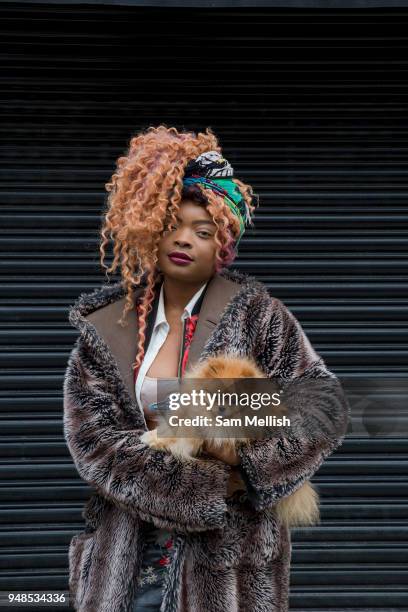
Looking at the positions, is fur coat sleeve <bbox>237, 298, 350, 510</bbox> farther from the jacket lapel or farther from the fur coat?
the jacket lapel

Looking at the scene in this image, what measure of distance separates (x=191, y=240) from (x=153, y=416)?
0.54m

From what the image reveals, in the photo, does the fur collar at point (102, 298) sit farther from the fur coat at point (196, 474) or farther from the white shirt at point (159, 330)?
the white shirt at point (159, 330)

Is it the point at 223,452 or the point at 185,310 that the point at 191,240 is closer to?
the point at 185,310

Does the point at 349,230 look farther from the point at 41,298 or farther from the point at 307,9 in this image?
the point at 41,298

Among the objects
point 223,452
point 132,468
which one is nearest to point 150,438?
point 132,468

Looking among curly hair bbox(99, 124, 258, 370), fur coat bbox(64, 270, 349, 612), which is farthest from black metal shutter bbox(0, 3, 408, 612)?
fur coat bbox(64, 270, 349, 612)

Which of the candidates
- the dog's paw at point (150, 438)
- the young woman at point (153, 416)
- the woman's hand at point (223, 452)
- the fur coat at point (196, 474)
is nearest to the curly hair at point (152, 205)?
the young woman at point (153, 416)

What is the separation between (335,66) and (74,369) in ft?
9.32

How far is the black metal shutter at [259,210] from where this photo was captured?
187 inches

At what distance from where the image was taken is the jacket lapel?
2.66 meters

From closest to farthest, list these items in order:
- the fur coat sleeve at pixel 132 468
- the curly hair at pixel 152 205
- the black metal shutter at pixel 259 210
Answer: the fur coat sleeve at pixel 132 468 < the curly hair at pixel 152 205 < the black metal shutter at pixel 259 210

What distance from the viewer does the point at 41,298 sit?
4.92 metres

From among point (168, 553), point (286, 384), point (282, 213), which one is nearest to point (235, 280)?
Result: point (286, 384)

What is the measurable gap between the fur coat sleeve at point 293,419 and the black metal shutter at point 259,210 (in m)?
2.30
